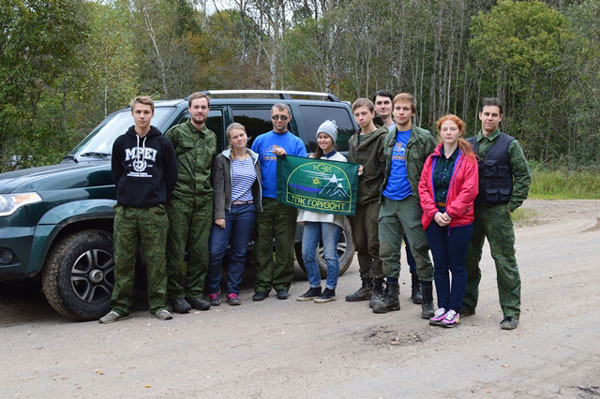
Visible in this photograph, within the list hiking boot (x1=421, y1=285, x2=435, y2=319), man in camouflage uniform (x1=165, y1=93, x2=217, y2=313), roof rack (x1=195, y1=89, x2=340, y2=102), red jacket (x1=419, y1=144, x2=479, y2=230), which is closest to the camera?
red jacket (x1=419, y1=144, x2=479, y2=230)

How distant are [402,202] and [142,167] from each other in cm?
256

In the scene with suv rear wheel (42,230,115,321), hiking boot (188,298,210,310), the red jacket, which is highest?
the red jacket

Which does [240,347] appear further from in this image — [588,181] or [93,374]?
[588,181]

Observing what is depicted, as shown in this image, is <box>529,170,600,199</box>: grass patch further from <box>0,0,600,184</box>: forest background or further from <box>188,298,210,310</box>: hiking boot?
<box>188,298,210,310</box>: hiking boot

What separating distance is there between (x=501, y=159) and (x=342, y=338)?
85.5 inches

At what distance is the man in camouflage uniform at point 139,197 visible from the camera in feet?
19.0

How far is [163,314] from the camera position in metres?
6.02

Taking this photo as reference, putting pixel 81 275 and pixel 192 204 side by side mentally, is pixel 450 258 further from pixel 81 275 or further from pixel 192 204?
pixel 81 275

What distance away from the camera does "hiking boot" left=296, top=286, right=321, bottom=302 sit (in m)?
6.77

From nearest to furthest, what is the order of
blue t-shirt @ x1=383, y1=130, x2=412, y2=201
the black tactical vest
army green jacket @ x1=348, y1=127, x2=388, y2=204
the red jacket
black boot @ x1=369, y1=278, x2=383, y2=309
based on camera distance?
1. the red jacket
2. the black tactical vest
3. blue t-shirt @ x1=383, y1=130, x2=412, y2=201
4. black boot @ x1=369, y1=278, x2=383, y2=309
5. army green jacket @ x1=348, y1=127, x2=388, y2=204

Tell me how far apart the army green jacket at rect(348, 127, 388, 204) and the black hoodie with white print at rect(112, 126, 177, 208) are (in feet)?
6.61

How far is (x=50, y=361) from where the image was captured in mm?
4805

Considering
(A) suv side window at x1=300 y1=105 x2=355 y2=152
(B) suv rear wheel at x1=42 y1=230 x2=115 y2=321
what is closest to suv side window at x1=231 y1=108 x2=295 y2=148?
(A) suv side window at x1=300 y1=105 x2=355 y2=152

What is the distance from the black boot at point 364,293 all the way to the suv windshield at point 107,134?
2.79 metres
